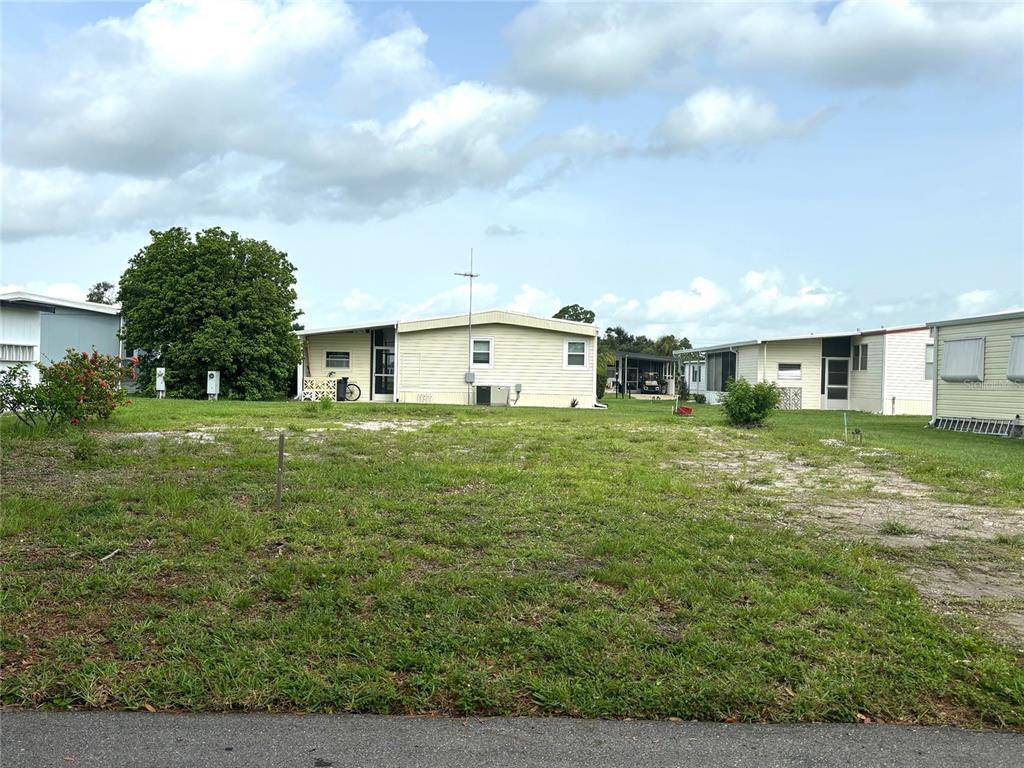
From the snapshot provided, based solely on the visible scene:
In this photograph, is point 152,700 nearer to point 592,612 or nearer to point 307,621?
point 307,621

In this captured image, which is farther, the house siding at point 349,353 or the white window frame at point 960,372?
the house siding at point 349,353

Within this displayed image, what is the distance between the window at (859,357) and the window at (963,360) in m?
8.88

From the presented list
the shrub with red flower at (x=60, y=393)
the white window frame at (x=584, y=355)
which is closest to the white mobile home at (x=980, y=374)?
the white window frame at (x=584, y=355)

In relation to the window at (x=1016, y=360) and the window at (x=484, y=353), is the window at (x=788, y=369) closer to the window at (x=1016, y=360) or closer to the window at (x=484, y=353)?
the window at (x=484, y=353)

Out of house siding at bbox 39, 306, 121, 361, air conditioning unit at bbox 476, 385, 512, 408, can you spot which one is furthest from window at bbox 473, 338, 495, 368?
house siding at bbox 39, 306, 121, 361

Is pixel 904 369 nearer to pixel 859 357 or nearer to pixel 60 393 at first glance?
pixel 859 357

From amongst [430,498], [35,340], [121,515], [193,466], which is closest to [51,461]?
[193,466]

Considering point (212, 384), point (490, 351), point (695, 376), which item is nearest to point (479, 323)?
point (490, 351)

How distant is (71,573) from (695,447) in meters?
9.42

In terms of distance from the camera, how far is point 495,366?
90.1 feet

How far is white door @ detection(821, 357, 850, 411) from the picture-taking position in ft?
100

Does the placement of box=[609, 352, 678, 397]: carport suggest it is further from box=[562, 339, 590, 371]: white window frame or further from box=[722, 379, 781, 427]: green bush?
box=[722, 379, 781, 427]: green bush

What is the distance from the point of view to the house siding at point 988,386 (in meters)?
18.2

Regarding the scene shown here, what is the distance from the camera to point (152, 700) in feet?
11.3
